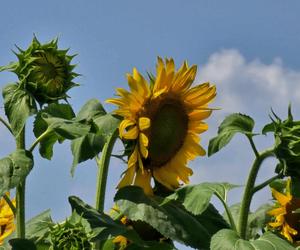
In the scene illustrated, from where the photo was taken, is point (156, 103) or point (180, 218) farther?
point (156, 103)

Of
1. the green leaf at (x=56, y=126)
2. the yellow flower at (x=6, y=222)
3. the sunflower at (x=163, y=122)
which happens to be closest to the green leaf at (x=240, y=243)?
the sunflower at (x=163, y=122)

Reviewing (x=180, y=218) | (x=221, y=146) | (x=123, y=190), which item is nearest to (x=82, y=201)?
(x=123, y=190)

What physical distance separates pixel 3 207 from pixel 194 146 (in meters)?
0.83

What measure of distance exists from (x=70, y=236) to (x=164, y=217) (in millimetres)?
276

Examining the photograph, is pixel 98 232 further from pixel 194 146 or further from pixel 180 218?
pixel 194 146

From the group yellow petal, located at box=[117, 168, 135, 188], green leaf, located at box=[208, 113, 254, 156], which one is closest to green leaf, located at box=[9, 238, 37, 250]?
yellow petal, located at box=[117, 168, 135, 188]

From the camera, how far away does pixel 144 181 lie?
239cm

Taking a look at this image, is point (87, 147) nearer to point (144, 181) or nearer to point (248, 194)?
point (144, 181)

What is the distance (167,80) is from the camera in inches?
94.0

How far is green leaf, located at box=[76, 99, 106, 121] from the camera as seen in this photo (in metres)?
2.32

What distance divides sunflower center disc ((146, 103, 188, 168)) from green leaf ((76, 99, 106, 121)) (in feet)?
0.56

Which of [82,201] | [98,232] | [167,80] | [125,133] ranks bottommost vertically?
[98,232]

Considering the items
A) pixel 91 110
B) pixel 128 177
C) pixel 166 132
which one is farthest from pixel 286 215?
pixel 91 110

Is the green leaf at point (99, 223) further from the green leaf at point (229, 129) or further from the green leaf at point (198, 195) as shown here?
→ the green leaf at point (229, 129)
